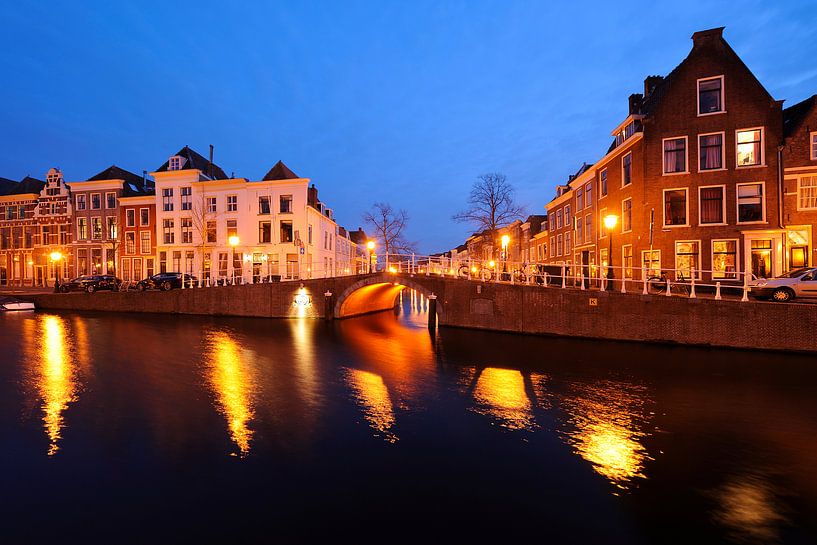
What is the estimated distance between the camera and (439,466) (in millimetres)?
7496

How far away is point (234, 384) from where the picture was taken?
13.0 meters

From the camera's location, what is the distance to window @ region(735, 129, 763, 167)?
2311cm

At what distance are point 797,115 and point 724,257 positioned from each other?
978 centimetres

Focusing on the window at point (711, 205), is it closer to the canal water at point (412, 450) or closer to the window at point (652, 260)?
the window at point (652, 260)

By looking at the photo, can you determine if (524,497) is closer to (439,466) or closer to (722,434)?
(439,466)

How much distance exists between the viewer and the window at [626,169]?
88.8 ft

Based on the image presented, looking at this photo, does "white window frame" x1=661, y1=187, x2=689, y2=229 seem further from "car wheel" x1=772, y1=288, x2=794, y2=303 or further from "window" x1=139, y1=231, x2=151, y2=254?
"window" x1=139, y1=231, x2=151, y2=254

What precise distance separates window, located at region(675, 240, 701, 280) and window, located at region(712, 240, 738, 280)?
0.80 metres

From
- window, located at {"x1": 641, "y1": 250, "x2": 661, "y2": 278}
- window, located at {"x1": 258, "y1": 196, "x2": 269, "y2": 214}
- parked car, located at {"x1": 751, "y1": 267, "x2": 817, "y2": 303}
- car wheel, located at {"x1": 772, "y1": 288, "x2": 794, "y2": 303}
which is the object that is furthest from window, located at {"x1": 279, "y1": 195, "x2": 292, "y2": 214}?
car wheel, located at {"x1": 772, "y1": 288, "x2": 794, "y2": 303}

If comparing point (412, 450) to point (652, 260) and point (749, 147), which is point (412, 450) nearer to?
point (652, 260)

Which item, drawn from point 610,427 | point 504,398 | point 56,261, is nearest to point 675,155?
point 504,398

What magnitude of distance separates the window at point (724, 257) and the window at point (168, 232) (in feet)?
158

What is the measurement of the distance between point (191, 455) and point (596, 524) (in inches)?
282

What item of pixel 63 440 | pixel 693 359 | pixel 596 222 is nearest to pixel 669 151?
pixel 596 222
